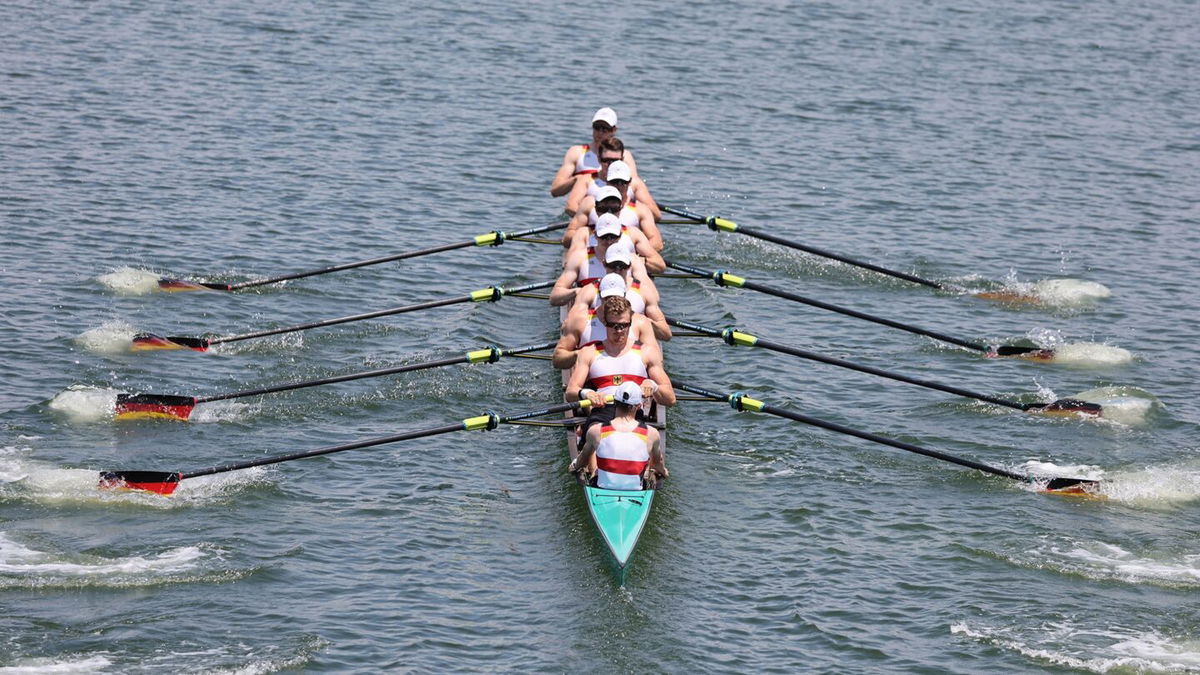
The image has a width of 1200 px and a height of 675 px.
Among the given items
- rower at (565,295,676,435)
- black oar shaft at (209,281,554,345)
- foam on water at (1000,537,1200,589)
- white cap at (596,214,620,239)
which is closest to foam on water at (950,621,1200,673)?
foam on water at (1000,537,1200,589)

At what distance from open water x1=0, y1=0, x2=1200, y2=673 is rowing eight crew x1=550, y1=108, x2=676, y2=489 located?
2.94 ft

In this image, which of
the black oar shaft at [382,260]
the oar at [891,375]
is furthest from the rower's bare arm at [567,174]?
the oar at [891,375]

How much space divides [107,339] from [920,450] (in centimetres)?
982

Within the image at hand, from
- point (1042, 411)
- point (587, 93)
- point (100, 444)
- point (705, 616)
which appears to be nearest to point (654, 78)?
point (587, 93)

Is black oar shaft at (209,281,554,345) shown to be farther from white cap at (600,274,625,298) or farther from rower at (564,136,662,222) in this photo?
white cap at (600,274,625,298)

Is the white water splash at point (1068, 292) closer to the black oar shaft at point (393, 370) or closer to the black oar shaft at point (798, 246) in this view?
the black oar shaft at point (798, 246)

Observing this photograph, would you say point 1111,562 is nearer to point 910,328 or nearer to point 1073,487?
point 1073,487

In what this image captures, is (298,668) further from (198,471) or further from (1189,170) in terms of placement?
(1189,170)

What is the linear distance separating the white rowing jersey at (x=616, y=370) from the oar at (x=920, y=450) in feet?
3.28

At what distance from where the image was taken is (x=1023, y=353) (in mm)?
20516

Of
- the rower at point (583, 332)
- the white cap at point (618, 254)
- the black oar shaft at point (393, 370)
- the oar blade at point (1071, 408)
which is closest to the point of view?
the rower at point (583, 332)

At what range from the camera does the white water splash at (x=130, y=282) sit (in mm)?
21422

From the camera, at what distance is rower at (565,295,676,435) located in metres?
15.4

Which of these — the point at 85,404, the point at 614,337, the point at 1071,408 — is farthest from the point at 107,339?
the point at 1071,408
